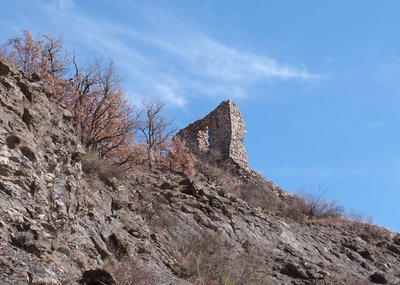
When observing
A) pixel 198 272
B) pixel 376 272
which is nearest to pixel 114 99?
pixel 198 272

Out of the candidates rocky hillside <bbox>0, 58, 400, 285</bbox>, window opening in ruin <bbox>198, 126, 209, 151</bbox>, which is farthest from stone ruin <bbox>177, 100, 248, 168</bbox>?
rocky hillside <bbox>0, 58, 400, 285</bbox>

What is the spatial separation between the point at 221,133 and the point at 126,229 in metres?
20.1

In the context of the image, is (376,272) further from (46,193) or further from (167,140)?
(46,193)

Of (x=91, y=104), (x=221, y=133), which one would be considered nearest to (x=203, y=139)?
(x=221, y=133)

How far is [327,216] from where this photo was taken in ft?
90.2

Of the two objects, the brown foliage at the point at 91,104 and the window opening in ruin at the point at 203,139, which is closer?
the brown foliage at the point at 91,104

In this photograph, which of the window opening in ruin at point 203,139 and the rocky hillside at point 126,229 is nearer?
the rocky hillside at point 126,229

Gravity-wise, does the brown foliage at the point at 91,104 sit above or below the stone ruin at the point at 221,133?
below

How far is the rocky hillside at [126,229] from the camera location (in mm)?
9484

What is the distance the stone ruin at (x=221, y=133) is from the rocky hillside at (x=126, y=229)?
939 centimetres

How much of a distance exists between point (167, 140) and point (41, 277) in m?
19.2

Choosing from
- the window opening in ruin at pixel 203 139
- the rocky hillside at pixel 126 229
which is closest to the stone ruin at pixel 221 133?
the window opening in ruin at pixel 203 139

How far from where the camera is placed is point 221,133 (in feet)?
110

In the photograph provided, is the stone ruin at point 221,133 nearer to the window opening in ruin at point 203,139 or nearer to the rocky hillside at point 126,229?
the window opening in ruin at point 203,139
